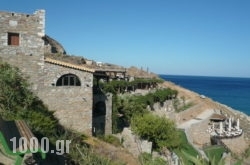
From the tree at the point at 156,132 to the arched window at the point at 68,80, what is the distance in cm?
626

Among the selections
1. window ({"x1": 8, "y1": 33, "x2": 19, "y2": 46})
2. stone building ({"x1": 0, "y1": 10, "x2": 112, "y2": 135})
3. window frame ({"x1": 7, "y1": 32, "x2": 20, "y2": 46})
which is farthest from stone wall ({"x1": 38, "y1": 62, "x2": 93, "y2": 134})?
window ({"x1": 8, "y1": 33, "x2": 19, "y2": 46})

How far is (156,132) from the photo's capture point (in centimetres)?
2969

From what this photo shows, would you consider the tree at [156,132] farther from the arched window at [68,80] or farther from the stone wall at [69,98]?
the arched window at [68,80]

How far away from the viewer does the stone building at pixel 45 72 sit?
2452cm

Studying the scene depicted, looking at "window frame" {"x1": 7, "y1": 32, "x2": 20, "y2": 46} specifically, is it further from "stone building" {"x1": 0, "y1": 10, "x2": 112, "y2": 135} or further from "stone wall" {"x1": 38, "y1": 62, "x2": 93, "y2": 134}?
"stone wall" {"x1": 38, "y1": 62, "x2": 93, "y2": 134}

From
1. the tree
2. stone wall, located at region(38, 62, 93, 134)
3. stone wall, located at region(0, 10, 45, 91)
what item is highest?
stone wall, located at region(0, 10, 45, 91)

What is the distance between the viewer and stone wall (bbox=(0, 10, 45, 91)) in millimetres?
24328

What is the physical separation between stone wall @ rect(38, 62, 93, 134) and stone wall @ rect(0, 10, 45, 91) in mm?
734

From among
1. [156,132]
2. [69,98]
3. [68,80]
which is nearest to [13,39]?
[68,80]

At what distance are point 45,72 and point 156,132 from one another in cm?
992

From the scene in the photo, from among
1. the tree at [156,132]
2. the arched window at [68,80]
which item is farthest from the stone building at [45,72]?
the tree at [156,132]

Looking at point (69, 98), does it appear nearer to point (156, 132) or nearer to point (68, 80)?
point (68, 80)

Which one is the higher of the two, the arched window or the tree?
the arched window

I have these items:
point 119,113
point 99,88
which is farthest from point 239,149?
point 99,88
